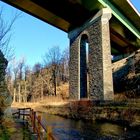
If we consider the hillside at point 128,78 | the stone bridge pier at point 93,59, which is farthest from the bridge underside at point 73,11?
the hillside at point 128,78

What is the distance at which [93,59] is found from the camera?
89.6 ft

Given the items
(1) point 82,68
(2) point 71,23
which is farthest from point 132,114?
(2) point 71,23

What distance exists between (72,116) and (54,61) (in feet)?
146

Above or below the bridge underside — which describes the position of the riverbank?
below

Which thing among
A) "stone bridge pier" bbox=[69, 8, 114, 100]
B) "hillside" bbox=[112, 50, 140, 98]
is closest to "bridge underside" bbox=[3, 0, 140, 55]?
"stone bridge pier" bbox=[69, 8, 114, 100]

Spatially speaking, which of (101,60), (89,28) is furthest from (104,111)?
(89,28)

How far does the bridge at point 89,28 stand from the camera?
26.0m

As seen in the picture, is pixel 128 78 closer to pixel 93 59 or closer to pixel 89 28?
pixel 93 59

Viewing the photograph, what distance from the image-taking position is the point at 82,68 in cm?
3045

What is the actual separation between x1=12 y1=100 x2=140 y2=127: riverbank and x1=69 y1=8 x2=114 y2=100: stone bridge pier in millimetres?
2624

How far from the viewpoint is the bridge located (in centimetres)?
2598

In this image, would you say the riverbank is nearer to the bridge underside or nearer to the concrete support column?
the concrete support column

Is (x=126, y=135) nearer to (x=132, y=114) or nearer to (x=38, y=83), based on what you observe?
(x=132, y=114)

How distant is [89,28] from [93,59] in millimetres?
3557
